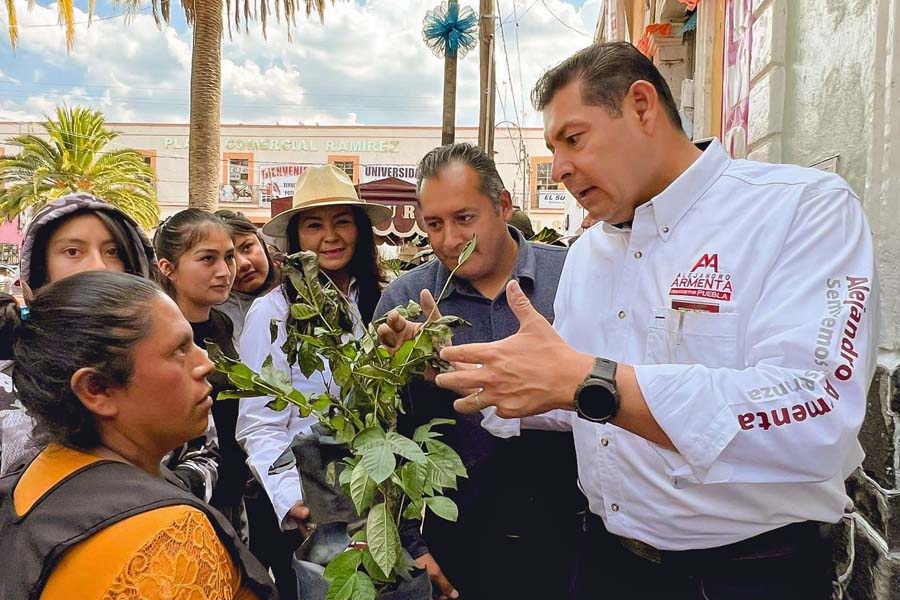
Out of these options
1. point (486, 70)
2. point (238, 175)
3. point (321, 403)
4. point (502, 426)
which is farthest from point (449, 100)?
point (238, 175)

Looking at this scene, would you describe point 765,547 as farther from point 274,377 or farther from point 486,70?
point 486,70

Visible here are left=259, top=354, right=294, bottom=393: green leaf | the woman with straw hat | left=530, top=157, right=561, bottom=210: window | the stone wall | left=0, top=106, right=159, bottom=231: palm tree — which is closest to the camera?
left=259, top=354, right=294, bottom=393: green leaf

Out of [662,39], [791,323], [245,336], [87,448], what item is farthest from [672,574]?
[662,39]

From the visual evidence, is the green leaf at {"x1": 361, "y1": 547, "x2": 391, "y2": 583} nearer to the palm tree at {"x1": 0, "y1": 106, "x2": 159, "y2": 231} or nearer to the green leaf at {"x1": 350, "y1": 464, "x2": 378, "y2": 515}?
the green leaf at {"x1": 350, "y1": 464, "x2": 378, "y2": 515}

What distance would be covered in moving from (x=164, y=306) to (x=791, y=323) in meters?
1.36

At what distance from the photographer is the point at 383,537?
1350mm

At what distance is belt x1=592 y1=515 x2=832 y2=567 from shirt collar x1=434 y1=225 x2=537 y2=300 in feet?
3.60

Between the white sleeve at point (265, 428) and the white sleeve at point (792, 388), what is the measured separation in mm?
1264

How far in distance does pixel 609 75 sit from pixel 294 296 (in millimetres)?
1401

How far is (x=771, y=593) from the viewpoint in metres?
1.52

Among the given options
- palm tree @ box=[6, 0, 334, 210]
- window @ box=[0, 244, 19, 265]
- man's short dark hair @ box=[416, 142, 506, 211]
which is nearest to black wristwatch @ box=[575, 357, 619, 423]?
man's short dark hair @ box=[416, 142, 506, 211]

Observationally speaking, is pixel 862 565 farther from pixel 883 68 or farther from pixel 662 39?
pixel 662 39

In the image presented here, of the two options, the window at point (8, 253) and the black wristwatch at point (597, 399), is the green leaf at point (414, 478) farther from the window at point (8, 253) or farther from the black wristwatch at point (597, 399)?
the window at point (8, 253)

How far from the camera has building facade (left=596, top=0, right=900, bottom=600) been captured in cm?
170
